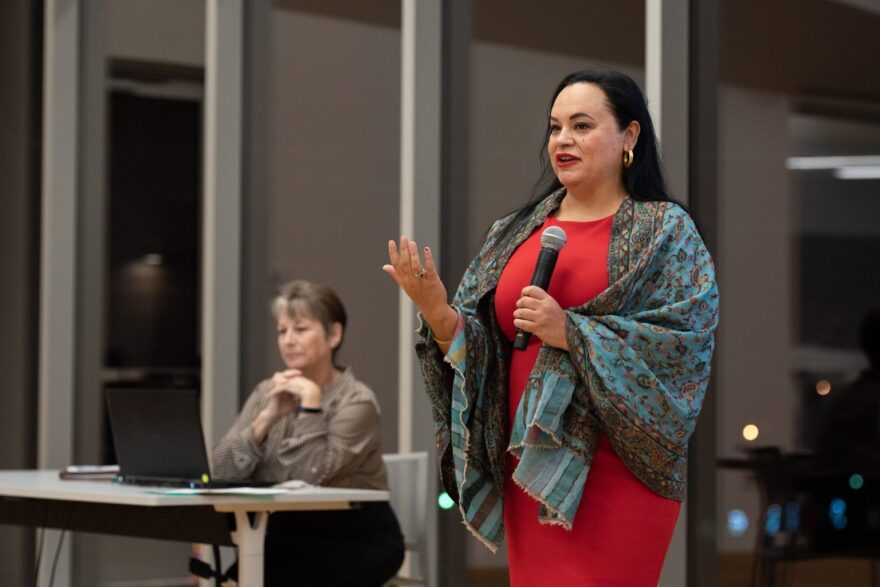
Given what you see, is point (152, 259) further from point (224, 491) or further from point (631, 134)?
point (631, 134)

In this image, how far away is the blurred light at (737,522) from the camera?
3.28 m

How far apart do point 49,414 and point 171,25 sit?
177 cm

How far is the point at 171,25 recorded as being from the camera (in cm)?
555

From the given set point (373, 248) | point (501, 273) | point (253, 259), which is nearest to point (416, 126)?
point (373, 248)

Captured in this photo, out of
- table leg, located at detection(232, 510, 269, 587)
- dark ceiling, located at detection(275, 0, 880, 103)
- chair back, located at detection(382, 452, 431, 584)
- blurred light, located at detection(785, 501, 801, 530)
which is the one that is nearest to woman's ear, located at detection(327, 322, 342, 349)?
chair back, located at detection(382, 452, 431, 584)

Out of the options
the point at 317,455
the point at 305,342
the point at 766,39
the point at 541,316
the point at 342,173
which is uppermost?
the point at 766,39

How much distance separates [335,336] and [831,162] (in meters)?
1.54

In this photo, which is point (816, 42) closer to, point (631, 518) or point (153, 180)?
point (631, 518)

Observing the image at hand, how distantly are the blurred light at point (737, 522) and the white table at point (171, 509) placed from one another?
2.90 feet

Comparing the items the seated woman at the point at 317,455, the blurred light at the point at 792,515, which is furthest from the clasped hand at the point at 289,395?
the blurred light at the point at 792,515

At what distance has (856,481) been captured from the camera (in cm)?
304

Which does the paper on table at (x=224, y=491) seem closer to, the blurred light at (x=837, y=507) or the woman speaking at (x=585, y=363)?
the woman speaking at (x=585, y=363)

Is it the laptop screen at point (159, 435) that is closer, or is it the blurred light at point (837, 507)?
the blurred light at point (837, 507)

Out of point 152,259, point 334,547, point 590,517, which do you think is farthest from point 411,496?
point 152,259
